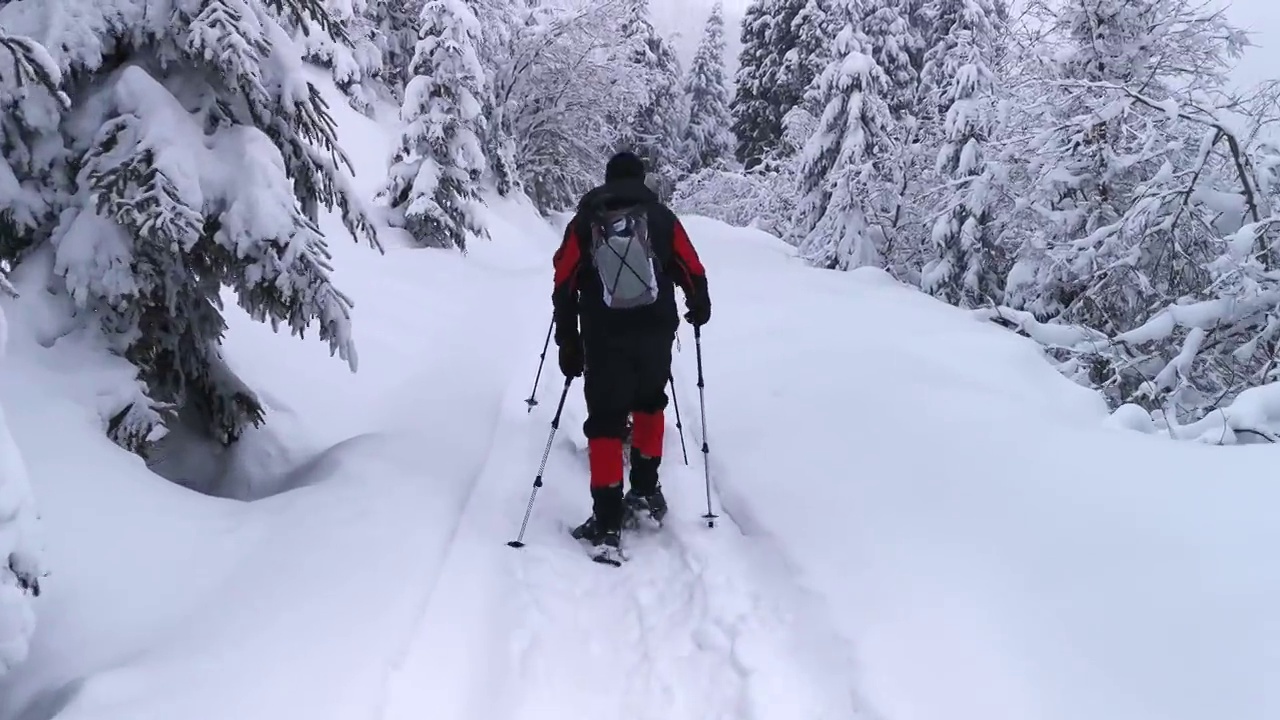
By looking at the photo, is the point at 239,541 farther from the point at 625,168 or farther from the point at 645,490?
the point at 625,168

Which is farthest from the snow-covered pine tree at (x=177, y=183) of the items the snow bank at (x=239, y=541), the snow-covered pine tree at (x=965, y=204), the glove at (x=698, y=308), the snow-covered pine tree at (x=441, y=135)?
the snow-covered pine tree at (x=441, y=135)

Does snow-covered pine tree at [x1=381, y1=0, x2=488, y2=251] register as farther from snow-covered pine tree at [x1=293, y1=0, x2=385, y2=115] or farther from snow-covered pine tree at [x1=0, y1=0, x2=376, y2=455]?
snow-covered pine tree at [x1=0, y1=0, x2=376, y2=455]

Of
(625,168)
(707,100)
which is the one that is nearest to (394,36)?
(707,100)

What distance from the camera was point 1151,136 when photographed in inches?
281

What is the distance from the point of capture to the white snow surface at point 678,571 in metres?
3.00

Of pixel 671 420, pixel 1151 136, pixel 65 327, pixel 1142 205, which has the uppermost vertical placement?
pixel 1151 136

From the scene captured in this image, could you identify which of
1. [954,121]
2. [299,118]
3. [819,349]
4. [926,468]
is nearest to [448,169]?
[954,121]

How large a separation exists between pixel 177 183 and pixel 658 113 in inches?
1652

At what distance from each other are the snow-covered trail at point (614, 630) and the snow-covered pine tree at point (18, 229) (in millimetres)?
1205

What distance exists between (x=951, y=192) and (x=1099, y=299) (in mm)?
6268

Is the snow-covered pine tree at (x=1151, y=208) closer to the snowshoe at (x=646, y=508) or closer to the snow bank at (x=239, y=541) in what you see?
the snowshoe at (x=646, y=508)

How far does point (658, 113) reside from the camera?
44.3 m

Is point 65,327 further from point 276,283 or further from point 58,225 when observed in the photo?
point 276,283

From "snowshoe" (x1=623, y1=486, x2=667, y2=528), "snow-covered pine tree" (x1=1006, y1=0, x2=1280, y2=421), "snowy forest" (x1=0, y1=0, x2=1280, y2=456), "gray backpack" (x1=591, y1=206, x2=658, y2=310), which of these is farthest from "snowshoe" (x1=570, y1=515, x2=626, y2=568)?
"snow-covered pine tree" (x1=1006, y1=0, x2=1280, y2=421)
